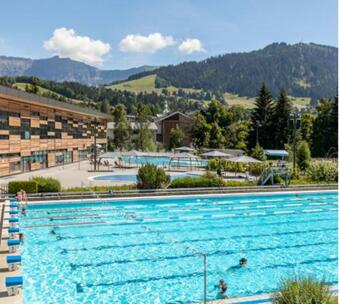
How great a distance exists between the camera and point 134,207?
21.6 metres

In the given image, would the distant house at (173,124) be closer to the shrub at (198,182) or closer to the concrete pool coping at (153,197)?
the concrete pool coping at (153,197)

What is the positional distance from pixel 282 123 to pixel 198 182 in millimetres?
36022

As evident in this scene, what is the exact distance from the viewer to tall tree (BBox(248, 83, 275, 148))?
5891 centimetres

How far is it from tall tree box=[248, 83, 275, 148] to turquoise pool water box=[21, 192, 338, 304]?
1420 inches

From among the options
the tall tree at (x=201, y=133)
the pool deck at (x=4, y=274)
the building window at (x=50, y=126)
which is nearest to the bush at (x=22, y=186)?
the pool deck at (x=4, y=274)

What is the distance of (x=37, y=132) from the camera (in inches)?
1414

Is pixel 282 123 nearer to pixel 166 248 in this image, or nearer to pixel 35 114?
pixel 35 114

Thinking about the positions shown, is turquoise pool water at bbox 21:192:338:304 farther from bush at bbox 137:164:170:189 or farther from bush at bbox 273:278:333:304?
bush at bbox 273:278:333:304

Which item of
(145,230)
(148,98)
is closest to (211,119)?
(145,230)

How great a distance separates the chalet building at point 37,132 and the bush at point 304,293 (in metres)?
24.9

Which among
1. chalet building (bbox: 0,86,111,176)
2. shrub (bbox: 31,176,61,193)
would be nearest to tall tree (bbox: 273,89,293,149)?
chalet building (bbox: 0,86,111,176)

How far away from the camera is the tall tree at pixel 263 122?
193 ft

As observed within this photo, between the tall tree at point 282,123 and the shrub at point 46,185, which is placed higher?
the tall tree at point 282,123

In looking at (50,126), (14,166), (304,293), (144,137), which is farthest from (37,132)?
(304,293)
